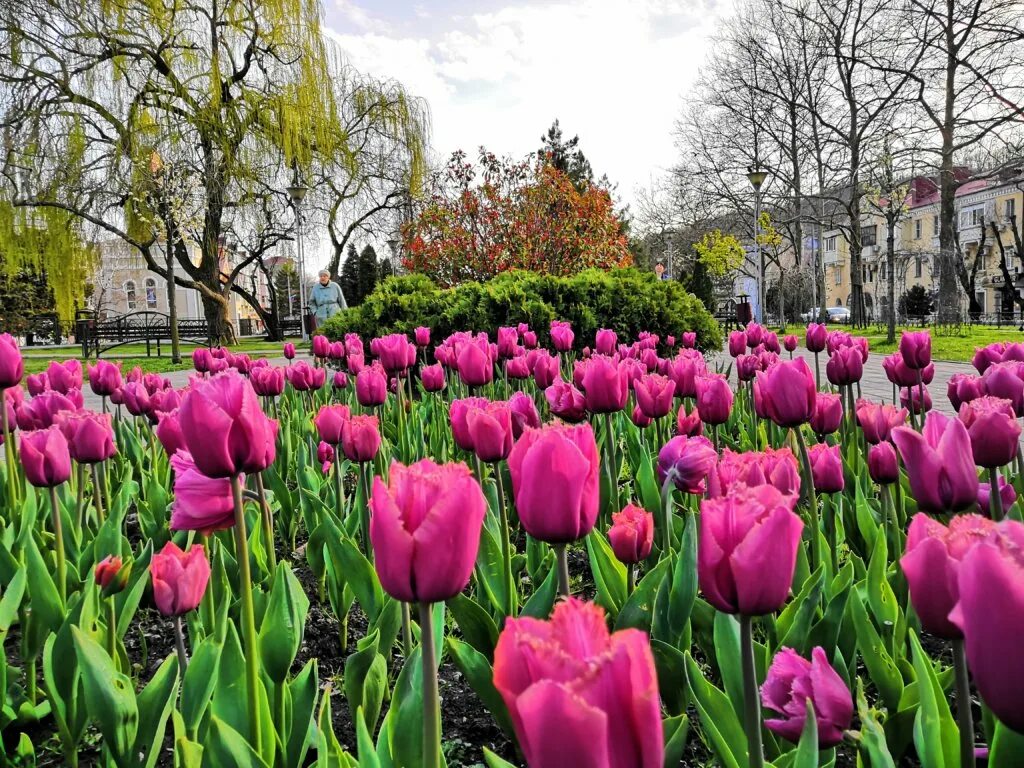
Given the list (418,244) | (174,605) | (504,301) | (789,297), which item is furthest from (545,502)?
(789,297)

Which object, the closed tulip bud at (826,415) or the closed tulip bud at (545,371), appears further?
the closed tulip bud at (545,371)

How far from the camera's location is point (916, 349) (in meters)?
2.62

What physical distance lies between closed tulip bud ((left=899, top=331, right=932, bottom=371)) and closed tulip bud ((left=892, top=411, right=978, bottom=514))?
5.08ft

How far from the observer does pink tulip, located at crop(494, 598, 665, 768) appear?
0.45 meters

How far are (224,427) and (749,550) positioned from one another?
2.43 ft

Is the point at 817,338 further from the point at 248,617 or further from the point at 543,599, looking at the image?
the point at 248,617

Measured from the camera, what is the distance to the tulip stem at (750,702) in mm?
Answer: 762

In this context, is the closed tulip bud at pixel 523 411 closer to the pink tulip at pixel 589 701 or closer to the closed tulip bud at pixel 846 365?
the closed tulip bud at pixel 846 365

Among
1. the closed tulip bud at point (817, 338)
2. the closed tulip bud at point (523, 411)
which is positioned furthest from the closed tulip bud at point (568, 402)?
the closed tulip bud at point (817, 338)

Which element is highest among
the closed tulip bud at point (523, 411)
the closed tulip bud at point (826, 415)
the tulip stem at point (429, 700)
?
the closed tulip bud at point (523, 411)

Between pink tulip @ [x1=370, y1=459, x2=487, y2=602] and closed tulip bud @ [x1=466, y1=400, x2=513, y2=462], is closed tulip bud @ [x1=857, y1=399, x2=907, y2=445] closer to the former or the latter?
closed tulip bud @ [x1=466, y1=400, x2=513, y2=462]

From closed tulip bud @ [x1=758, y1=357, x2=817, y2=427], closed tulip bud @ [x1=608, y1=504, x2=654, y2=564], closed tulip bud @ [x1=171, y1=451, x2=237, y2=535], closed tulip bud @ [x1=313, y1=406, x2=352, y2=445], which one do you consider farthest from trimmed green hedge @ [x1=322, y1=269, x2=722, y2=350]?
closed tulip bud @ [x1=171, y1=451, x2=237, y2=535]

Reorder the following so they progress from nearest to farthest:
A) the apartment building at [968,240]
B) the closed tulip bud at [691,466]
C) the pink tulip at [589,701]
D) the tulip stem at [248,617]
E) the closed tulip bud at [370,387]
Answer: the pink tulip at [589,701] < the tulip stem at [248,617] < the closed tulip bud at [691,466] < the closed tulip bud at [370,387] < the apartment building at [968,240]

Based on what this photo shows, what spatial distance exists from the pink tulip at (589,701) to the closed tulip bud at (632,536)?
105 cm
